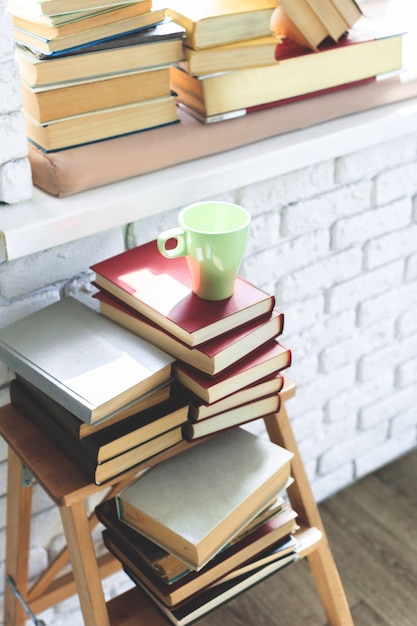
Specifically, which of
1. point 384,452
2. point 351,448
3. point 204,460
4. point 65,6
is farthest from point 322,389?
point 65,6

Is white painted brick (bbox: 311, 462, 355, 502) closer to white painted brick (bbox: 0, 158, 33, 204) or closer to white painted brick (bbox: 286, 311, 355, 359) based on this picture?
white painted brick (bbox: 286, 311, 355, 359)

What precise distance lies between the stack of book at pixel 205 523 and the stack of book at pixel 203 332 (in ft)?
0.20

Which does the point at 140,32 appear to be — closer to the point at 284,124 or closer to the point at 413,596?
the point at 284,124

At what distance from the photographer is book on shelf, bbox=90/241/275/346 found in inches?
38.2

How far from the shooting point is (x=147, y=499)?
103cm

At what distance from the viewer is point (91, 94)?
1.09m

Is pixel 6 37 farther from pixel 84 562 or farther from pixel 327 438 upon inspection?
pixel 327 438

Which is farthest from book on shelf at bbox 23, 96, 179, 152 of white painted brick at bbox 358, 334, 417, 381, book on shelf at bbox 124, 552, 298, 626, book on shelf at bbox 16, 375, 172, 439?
white painted brick at bbox 358, 334, 417, 381

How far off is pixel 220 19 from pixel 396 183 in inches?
20.5

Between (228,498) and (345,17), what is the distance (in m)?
0.71

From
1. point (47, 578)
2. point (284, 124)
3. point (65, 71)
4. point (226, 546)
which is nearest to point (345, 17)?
point (284, 124)

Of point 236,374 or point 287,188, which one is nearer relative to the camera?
point 236,374

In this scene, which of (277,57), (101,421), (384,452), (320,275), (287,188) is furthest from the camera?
(384,452)

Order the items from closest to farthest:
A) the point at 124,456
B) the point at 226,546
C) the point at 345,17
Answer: the point at 124,456 < the point at 226,546 < the point at 345,17
